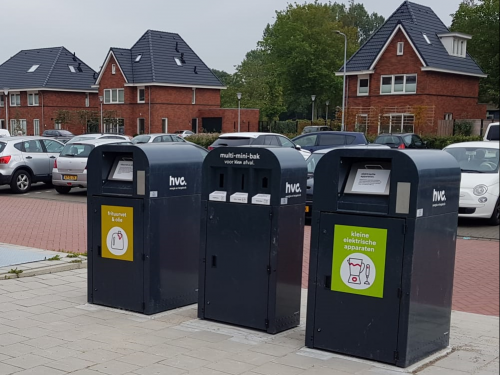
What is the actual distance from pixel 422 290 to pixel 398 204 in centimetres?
73

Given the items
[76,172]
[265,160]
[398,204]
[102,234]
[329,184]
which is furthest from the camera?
[76,172]

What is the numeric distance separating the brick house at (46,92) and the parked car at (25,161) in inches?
1482

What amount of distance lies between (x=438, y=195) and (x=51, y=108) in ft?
190

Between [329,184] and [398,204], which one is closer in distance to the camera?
[398,204]

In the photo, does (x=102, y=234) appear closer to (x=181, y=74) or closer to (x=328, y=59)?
(x=181, y=74)

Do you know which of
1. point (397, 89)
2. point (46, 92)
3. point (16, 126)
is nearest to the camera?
point (397, 89)

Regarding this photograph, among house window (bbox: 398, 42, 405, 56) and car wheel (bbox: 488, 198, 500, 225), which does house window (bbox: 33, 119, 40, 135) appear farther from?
car wheel (bbox: 488, 198, 500, 225)

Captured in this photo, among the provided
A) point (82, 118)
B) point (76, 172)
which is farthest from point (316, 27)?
point (76, 172)

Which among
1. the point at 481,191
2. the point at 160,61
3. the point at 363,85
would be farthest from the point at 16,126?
the point at 481,191

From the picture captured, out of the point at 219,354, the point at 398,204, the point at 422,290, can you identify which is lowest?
the point at 219,354

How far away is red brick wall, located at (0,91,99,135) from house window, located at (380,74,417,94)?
28.3 m

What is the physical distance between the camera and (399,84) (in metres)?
41.5

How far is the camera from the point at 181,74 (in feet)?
177

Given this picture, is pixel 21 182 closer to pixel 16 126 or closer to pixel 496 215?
pixel 496 215
